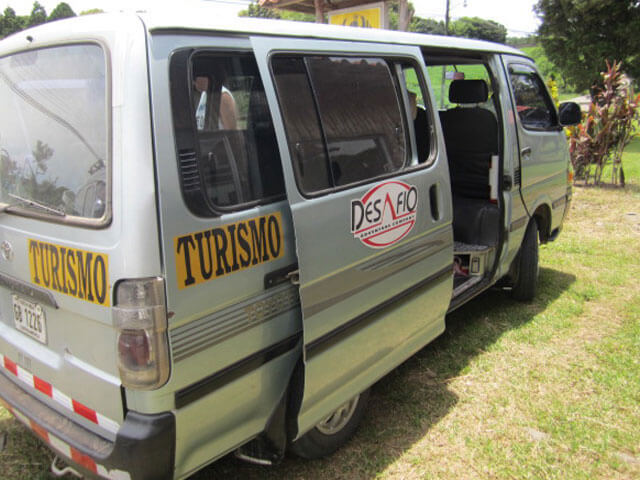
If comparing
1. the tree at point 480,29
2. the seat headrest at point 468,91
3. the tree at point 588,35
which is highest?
the tree at point 480,29

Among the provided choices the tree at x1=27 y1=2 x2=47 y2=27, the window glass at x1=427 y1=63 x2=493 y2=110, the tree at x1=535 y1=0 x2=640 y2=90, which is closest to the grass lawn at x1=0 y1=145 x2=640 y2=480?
the window glass at x1=427 y1=63 x2=493 y2=110

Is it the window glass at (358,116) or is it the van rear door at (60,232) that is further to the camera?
the window glass at (358,116)

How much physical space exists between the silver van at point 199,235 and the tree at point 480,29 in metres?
61.2

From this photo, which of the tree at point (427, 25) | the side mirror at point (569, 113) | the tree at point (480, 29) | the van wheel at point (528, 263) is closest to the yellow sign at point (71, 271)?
the van wheel at point (528, 263)

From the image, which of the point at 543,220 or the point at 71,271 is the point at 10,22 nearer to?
the point at 543,220

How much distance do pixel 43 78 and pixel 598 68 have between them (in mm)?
21685

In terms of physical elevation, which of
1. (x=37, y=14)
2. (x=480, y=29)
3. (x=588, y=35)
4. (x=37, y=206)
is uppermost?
(x=480, y=29)

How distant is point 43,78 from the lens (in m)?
2.00

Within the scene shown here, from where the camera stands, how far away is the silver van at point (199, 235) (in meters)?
1.71

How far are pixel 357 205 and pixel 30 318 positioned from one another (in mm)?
1418

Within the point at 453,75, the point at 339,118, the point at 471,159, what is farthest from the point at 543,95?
the point at 339,118

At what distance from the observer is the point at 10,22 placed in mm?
35219

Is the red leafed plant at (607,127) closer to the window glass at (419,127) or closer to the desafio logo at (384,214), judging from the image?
the window glass at (419,127)

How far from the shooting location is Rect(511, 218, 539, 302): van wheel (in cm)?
436
